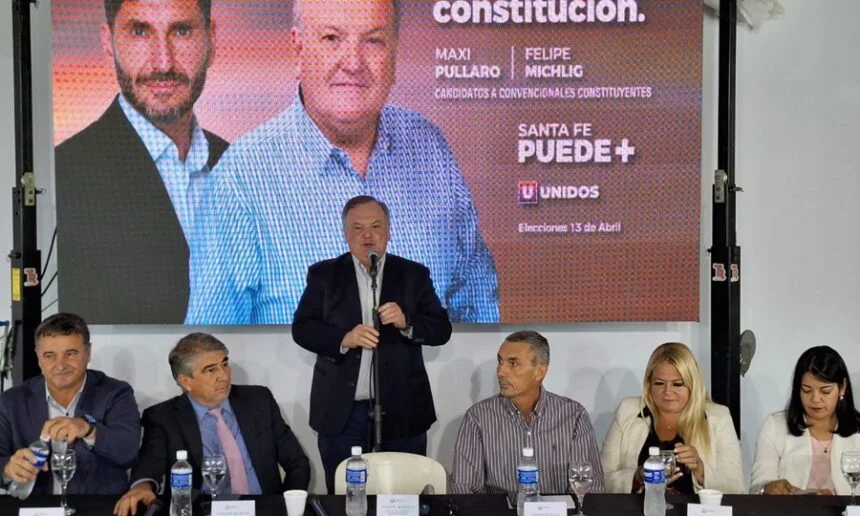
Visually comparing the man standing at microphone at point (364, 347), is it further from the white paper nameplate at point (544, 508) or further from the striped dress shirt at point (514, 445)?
the white paper nameplate at point (544, 508)

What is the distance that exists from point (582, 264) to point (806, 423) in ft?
4.61

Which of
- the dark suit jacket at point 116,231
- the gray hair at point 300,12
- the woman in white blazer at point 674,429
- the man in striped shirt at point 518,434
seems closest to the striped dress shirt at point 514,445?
the man in striped shirt at point 518,434

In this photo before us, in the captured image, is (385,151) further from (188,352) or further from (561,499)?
(561,499)

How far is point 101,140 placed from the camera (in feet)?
15.3

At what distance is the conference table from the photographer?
2994 mm

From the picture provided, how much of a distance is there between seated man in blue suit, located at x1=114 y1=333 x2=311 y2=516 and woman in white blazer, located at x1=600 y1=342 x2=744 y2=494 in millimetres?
1166

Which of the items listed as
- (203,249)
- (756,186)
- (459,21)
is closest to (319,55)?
(459,21)

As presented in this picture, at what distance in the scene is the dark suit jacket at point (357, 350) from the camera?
425cm

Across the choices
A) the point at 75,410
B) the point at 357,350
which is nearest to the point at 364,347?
the point at 357,350

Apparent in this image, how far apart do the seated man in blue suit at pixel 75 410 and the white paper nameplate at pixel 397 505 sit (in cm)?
104

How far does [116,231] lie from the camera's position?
468 centimetres

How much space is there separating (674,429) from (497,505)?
37.3 inches

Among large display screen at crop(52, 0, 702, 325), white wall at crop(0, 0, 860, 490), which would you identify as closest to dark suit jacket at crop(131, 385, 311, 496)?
large display screen at crop(52, 0, 702, 325)

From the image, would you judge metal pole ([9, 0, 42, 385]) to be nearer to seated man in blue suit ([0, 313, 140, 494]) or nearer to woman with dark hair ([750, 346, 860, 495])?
seated man in blue suit ([0, 313, 140, 494])
